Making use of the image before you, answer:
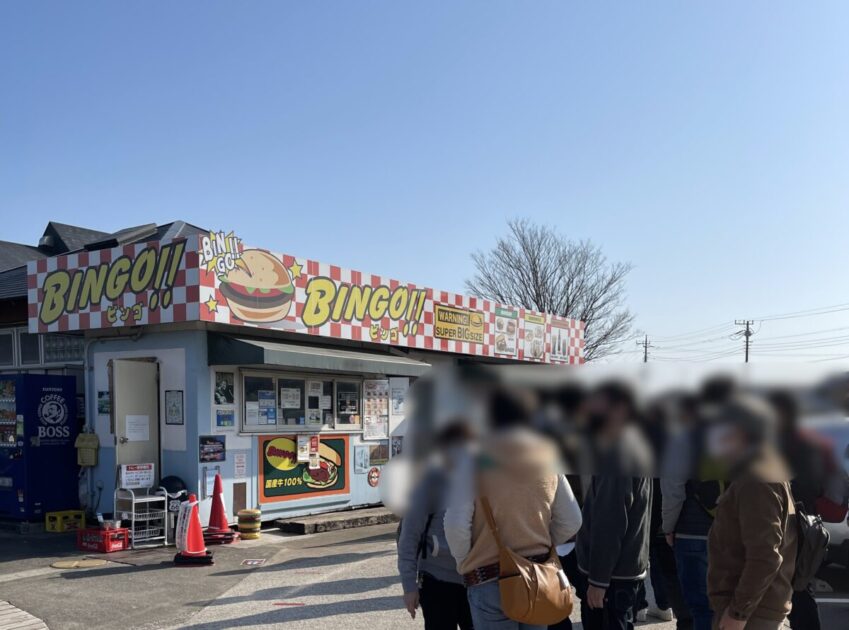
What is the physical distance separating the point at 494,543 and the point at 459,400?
3.27 feet

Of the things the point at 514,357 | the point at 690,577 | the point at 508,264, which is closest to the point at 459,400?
the point at 690,577

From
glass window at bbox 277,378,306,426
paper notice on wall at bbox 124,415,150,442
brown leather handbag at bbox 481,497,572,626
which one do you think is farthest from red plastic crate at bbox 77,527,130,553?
brown leather handbag at bbox 481,497,572,626

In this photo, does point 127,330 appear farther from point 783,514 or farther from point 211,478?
point 783,514

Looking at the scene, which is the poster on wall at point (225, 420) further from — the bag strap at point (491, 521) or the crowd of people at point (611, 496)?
the bag strap at point (491, 521)

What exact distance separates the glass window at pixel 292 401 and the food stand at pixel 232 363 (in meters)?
0.02

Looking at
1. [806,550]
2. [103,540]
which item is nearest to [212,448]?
[103,540]

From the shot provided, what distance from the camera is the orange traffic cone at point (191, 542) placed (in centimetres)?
891

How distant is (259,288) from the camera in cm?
1108

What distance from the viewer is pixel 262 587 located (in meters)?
7.86

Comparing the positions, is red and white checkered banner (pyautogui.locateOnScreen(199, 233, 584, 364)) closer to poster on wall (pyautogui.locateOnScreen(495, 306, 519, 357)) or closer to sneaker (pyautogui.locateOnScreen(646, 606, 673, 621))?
poster on wall (pyautogui.locateOnScreen(495, 306, 519, 357))

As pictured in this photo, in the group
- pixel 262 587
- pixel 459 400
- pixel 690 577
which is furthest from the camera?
pixel 262 587

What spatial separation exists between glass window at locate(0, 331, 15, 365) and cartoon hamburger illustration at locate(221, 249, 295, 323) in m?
4.92

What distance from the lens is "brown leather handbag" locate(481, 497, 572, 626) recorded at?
3355 millimetres

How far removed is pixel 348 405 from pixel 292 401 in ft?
4.07
